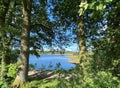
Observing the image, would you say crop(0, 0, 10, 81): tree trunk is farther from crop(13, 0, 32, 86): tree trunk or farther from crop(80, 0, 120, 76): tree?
crop(80, 0, 120, 76): tree

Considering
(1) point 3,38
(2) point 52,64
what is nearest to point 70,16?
(2) point 52,64

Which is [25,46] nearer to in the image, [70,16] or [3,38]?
[3,38]

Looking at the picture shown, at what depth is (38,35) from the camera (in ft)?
74.8

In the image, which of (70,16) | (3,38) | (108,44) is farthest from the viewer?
(3,38)

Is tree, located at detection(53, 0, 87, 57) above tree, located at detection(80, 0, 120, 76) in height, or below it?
above

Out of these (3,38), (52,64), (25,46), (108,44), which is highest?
(3,38)

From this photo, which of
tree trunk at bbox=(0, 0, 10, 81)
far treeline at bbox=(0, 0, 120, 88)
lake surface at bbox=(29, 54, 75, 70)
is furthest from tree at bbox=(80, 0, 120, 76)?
tree trunk at bbox=(0, 0, 10, 81)

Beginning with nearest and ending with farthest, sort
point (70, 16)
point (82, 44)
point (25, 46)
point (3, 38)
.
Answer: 1. point (82, 44)
2. point (70, 16)
3. point (3, 38)
4. point (25, 46)

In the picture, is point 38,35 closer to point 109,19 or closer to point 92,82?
point 109,19

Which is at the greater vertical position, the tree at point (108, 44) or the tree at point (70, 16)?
the tree at point (70, 16)

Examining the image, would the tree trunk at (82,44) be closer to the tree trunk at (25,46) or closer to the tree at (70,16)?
the tree at (70,16)

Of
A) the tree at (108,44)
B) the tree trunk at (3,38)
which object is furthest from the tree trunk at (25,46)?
the tree at (108,44)

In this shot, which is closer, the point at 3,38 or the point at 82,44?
the point at 82,44

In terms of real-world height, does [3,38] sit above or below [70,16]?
below
